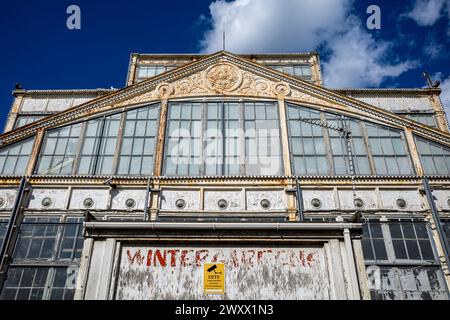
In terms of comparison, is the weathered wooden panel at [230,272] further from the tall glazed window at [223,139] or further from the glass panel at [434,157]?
the glass panel at [434,157]

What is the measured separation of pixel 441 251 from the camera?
11703mm

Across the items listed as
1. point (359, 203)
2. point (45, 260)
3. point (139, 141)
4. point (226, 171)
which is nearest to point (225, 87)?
point (226, 171)

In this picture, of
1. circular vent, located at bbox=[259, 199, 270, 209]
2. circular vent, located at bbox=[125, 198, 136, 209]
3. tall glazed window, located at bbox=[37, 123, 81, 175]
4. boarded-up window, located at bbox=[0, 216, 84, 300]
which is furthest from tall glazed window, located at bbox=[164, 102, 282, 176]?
boarded-up window, located at bbox=[0, 216, 84, 300]

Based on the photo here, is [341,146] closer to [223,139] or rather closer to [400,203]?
[400,203]

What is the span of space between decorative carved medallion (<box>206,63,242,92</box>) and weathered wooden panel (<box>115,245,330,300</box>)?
938cm

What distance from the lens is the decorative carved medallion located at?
50.5ft

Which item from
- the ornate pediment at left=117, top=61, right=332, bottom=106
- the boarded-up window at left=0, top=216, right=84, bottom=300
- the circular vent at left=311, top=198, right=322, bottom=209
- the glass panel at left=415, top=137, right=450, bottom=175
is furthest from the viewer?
the ornate pediment at left=117, top=61, right=332, bottom=106

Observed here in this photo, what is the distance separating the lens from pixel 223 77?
1559 centimetres

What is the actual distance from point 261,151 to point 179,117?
3740 mm

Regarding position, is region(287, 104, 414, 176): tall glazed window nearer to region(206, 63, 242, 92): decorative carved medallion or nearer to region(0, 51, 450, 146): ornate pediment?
region(0, 51, 450, 146): ornate pediment

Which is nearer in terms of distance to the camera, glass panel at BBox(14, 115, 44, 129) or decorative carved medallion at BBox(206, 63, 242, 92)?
decorative carved medallion at BBox(206, 63, 242, 92)

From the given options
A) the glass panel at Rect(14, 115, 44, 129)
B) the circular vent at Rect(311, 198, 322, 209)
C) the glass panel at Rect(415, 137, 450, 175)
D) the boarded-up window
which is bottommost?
the boarded-up window
